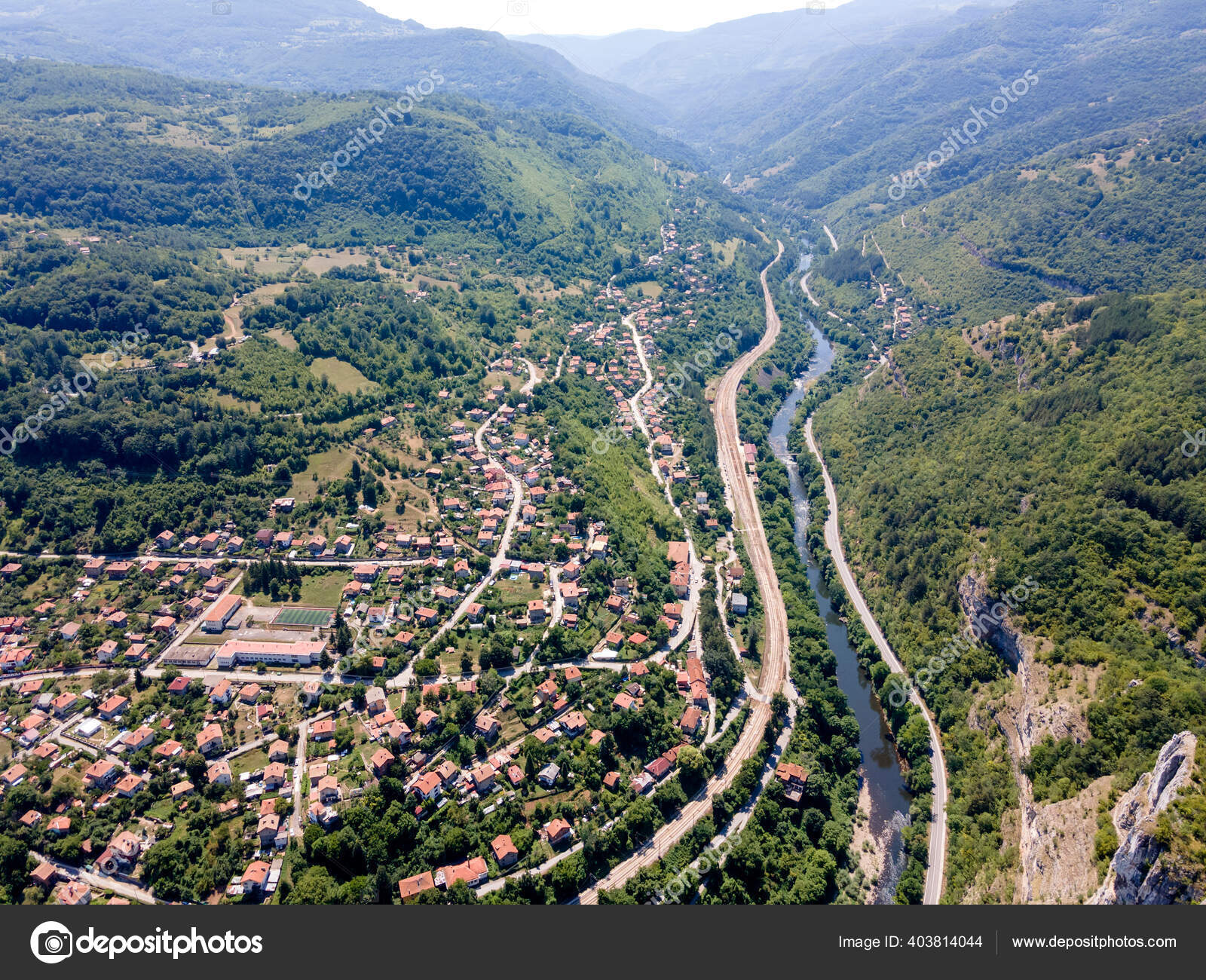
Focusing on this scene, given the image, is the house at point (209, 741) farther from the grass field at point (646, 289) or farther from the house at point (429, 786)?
the grass field at point (646, 289)

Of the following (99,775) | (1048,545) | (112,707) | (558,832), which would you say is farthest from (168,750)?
(1048,545)

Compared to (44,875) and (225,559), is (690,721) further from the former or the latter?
(225,559)

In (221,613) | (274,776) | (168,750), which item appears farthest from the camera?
(221,613)

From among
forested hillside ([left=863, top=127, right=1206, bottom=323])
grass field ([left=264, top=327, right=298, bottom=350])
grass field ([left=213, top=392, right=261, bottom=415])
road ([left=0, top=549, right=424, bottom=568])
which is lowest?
road ([left=0, top=549, right=424, bottom=568])

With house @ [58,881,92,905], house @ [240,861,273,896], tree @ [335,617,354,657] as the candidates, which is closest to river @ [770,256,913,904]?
house @ [240,861,273,896]

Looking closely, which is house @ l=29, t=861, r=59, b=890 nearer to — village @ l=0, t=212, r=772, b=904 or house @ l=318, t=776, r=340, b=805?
village @ l=0, t=212, r=772, b=904

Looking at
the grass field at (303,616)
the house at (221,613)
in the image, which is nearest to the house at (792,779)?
the grass field at (303,616)
